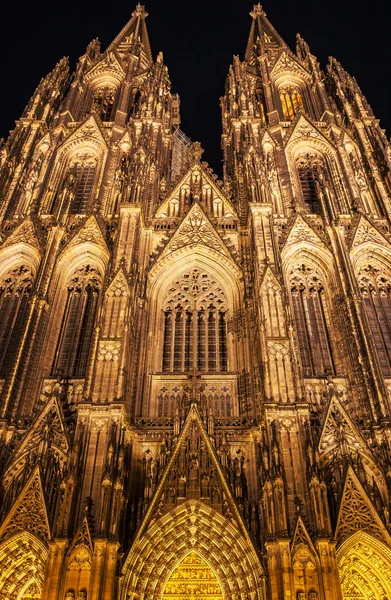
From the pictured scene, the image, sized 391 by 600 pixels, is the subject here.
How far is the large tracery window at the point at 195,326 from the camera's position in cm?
2081

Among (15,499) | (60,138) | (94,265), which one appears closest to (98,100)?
(60,138)

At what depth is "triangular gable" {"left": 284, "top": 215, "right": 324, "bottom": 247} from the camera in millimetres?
23984

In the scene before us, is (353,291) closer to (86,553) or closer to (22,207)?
(86,553)

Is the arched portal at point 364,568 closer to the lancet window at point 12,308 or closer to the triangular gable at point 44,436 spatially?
the triangular gable at point 44,436

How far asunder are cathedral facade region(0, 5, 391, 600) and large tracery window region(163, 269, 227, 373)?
83mm

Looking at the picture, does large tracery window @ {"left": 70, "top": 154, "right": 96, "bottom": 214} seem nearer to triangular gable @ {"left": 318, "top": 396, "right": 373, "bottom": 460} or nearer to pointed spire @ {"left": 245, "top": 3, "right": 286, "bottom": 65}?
triangular gable @ {"left": 318, "top": 396, "right": 373, "bottom": 460}

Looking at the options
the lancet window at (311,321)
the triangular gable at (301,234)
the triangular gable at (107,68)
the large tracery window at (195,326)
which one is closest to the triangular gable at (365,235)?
the triangular gable at (301,234)

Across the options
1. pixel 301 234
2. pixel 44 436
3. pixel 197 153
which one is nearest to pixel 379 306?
pixel 301 234

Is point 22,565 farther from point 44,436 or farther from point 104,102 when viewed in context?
point 104,102

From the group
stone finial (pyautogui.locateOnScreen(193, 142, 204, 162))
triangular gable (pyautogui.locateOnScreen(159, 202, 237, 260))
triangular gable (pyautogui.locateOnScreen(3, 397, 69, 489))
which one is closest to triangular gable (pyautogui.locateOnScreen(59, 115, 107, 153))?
stone finial (pyautogui.locateOnScreen(193, 142, 204, 162))

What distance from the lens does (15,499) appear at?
16312 millimetres

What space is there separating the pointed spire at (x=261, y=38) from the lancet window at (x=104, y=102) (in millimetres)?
10326

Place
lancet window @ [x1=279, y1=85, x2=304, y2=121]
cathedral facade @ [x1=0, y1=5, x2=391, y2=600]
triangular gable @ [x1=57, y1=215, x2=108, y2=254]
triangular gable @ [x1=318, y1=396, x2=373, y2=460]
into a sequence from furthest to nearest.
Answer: lancet window @ [x1=279, y1=85, x2=304, y2=121], triangular gable @ [x1=57, y1=215, x2=108, y2=254], triangular gable @ [x1=318, y1=396, x2=373, y2=460], cathedral facade @ [x1=0, y1=5, x2=391, y2=600]

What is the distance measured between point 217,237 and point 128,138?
902cm
